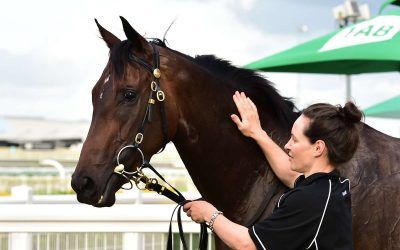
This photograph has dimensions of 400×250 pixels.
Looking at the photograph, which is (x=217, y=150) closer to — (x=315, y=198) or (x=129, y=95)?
(x=129, y=95)

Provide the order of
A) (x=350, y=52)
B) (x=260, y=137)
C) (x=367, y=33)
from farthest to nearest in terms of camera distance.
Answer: (x=367, y=33) → (x=350, y=52) → (x=260, y=137)

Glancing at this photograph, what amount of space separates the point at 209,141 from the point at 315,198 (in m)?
0.87

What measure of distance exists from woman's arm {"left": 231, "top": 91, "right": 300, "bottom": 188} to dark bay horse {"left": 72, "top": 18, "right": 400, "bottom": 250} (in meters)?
0.05

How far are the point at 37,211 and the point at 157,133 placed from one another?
1213 mm

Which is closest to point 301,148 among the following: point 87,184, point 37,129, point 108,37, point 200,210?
point 200,210

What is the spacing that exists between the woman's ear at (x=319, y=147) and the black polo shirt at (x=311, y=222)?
8 centimetres

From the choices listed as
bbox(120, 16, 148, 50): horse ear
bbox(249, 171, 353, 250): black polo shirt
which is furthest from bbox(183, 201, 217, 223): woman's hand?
bbox(120, 16, 148, 50): horse ear

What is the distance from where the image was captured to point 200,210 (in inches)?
102

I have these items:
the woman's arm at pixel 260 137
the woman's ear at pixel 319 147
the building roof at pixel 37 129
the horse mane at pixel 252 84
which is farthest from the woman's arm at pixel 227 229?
the building roof at pixel 37 129

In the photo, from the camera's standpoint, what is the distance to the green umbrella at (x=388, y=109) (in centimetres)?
806

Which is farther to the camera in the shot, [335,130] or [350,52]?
[350,52]

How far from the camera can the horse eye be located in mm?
2836

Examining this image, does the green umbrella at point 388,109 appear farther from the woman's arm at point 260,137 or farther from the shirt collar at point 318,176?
the shirt collar at point 318,176

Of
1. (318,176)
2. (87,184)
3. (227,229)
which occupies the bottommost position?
(227,229)
